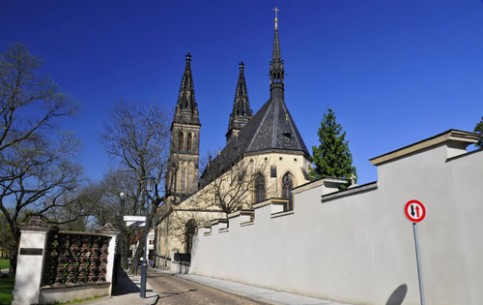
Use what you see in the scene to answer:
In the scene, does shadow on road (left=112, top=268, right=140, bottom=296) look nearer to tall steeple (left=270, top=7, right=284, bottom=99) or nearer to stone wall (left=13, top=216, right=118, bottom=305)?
stone wall (left=13, top=216, right=118, bottom=305)

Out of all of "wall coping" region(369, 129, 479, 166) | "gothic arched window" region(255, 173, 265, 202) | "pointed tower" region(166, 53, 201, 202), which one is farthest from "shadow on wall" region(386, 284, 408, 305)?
"pointed tower" region(166, 53, 201, 202)

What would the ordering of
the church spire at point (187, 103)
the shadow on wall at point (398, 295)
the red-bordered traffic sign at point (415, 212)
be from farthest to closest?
the church spire at point (187, 103) → the shadow on wall at point (398, 295) → the red-bordered traffic sign at point (415, 212)

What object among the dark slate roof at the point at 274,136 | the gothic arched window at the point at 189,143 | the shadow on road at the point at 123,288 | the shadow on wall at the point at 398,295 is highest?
the gothic arched window at the point at 189,143

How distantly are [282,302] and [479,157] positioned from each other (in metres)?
6.62

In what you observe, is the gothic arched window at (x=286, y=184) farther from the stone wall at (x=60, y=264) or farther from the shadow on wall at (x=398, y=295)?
the shadow on wall at (x=398, y=295)

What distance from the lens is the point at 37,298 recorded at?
9.48 m

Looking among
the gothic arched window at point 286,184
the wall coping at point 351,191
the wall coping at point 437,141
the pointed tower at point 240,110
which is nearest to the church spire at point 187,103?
the pointed tower at point 240,110

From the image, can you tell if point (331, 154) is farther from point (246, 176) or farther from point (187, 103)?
point (187, 103)

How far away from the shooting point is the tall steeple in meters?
48.8

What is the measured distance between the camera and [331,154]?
101 feet

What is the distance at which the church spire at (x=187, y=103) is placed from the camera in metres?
64.9

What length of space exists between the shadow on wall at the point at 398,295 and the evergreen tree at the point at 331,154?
21243 mm

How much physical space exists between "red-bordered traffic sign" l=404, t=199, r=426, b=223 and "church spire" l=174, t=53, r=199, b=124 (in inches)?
2318

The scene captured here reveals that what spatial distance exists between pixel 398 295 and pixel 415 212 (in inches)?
121
